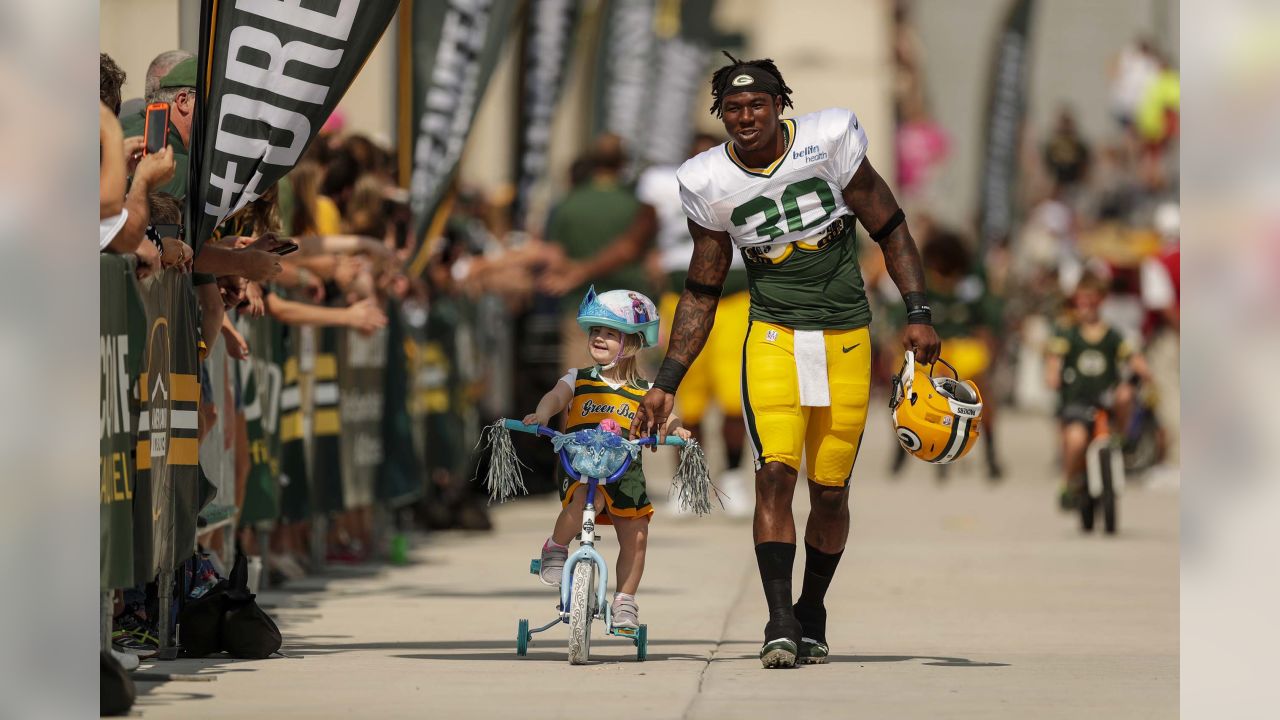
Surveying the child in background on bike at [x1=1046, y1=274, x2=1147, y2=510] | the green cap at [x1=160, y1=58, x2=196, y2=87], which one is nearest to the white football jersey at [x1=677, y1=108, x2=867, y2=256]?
the green cap at [x1=160, y1=58, x2=196, y2=87]

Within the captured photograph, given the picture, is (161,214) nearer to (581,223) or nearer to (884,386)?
(581,223)

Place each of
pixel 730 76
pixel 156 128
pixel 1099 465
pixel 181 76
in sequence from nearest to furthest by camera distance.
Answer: pixel 730 76
pixel 156 128
pixel 181 76
pixel 1099 465

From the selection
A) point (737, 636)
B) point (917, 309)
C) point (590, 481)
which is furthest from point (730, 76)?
point (737, 636)

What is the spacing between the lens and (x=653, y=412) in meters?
8.01

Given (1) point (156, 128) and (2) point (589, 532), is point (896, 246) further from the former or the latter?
(1) point (156, 128)

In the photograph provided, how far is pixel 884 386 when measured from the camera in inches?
1396

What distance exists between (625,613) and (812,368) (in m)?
1.06

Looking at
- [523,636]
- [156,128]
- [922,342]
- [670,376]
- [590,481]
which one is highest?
[156,128]

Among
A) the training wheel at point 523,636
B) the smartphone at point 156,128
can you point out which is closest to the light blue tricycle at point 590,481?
the training wheel at point 523,636

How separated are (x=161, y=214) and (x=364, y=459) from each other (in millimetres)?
4132

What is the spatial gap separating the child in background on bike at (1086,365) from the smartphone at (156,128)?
755cm

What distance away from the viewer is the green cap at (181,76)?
8.66m

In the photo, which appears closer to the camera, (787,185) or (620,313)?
(787,185)
